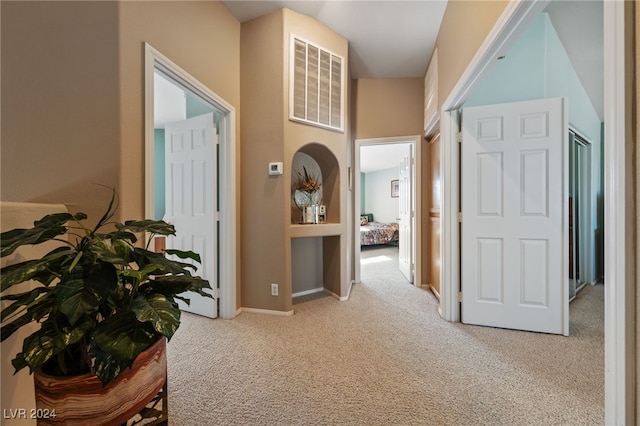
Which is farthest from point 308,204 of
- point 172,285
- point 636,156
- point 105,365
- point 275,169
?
point 636,156

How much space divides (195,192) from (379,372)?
7.42 ft

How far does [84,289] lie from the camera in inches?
29.5

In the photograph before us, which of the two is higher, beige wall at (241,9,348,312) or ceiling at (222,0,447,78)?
ceiling at (222,0,447,78)

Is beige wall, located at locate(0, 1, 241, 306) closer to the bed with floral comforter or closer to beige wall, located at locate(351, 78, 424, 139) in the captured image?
beige wall, located at locate(351, 78, 424, 139)

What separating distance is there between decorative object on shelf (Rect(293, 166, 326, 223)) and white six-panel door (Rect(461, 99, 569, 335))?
58.7 inches

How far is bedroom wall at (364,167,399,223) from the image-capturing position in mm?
8447

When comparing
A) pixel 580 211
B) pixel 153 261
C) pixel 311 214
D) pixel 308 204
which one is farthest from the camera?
pixel 580 211

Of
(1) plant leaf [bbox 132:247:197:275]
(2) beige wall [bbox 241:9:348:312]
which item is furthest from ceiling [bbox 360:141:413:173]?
(1) plant leaf [bbox 132:247:197:275]

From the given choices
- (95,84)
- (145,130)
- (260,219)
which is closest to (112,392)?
(145,130)

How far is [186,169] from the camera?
2648mm

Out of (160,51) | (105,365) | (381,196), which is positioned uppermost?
(160,51)

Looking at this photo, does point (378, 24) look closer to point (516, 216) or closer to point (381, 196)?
point (516, 216)

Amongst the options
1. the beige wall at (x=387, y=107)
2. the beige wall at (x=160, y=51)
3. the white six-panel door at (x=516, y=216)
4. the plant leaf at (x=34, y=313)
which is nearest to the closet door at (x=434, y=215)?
the beige wall at (x=387, y=107)

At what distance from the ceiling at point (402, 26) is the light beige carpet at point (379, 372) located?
110 inches
